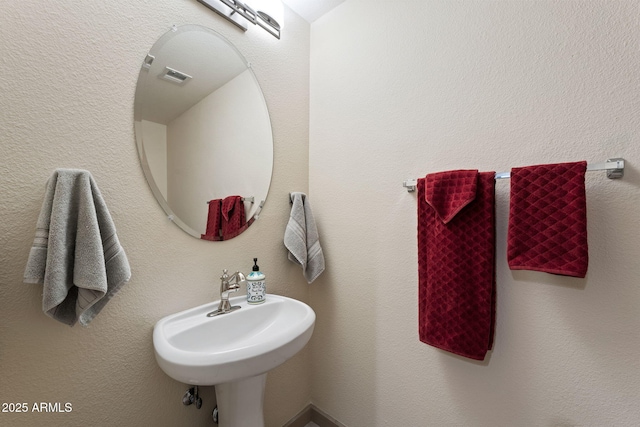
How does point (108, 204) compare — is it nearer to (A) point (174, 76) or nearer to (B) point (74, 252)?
(B) point (74, 252)

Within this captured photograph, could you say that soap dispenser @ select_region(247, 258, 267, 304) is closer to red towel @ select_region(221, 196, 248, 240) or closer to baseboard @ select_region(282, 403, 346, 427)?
red towel @ select_region(221, 196, 248, 240)

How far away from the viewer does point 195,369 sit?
28.1 inches

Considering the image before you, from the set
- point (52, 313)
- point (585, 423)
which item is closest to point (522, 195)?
point (585, 423)

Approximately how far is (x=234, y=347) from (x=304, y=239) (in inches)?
25.7

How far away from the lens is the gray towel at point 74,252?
67 cm

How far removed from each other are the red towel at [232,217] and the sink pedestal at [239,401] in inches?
22.1

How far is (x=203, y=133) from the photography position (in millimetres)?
1100

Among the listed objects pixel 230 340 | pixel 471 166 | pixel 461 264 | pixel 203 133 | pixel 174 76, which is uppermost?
pixel 174 76

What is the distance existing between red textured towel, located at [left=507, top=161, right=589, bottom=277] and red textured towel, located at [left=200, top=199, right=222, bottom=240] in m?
1.07

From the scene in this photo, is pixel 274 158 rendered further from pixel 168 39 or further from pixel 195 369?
pixel 195 369

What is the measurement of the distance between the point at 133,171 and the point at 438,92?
3.86 ft

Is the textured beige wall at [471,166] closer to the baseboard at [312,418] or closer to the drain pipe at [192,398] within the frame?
the baseboard at [312,418]

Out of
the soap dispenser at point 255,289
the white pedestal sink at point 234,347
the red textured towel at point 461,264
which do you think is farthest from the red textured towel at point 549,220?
the soap dispenser at point 255,289

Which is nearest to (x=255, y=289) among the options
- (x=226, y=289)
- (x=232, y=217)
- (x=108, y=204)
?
(x=226, y=289)
